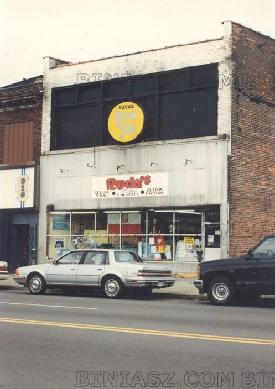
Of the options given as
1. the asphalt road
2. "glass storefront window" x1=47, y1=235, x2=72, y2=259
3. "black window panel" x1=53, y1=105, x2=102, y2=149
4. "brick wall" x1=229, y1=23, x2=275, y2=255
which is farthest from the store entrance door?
the asphalt road

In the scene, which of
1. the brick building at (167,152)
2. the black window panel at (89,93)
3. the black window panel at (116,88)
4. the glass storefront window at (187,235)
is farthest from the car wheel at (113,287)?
the black window panel at (89,93)

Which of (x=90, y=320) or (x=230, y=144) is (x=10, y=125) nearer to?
(x=230, y=144)

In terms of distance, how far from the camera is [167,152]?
25.9m

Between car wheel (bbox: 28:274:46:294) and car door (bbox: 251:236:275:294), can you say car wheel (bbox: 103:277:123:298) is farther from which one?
car door (bbox: 251:236:275:294)

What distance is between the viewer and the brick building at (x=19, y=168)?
1168 inches

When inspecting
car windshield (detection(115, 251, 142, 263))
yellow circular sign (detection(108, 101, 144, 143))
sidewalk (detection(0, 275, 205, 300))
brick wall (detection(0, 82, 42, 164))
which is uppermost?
brick wall (detection(0, 82, 42, 164))

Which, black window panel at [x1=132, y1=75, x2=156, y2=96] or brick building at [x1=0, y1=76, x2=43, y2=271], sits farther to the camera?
brick building at [x1=0, y1=76, x2=43, y2=271]

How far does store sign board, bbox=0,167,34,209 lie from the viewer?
2950 centimetres

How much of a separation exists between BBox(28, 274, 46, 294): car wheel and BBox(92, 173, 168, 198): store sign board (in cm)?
745

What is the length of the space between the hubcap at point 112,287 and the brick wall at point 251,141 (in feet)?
22.5

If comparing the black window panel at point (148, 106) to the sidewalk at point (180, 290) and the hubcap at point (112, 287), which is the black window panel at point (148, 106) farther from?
the hubcap at point (112, 287)

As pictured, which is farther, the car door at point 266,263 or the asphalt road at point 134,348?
the car door at point 266,263

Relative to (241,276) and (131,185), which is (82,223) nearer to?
(131,185)

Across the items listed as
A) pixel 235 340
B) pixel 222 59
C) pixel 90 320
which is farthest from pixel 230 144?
pixel 235 340
